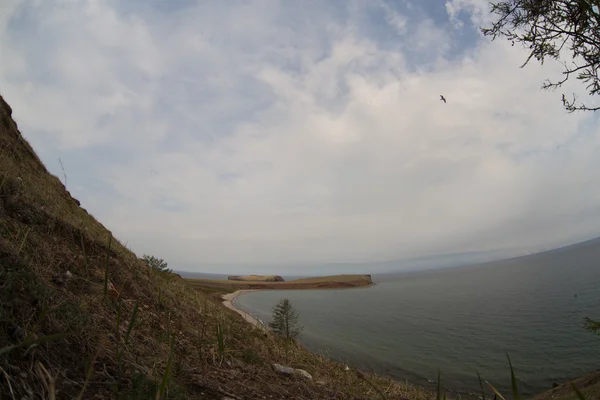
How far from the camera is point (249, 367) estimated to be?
211 inches

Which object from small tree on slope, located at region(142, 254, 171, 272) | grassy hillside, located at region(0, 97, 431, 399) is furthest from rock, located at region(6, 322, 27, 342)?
small tree on slope, located at region(142, 254, 171, 272)

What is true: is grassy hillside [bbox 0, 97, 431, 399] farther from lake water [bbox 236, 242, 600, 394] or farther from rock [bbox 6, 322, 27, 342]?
lake water [bbox 236, 242, 600, 394]

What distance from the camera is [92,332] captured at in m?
3.12

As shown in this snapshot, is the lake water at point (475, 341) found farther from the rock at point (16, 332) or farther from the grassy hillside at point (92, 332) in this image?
the rock at point (16, 332)

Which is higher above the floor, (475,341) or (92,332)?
(92,332)

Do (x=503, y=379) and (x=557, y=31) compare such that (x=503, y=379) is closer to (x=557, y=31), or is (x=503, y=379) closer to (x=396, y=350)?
(x=396, y=350)

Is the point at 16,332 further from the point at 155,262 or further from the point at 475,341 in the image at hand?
the point at 475,341

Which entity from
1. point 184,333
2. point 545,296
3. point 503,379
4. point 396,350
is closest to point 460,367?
point 503,379

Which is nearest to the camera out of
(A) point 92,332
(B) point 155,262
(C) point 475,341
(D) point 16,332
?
(D) point 16,332

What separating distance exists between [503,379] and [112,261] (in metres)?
26.8

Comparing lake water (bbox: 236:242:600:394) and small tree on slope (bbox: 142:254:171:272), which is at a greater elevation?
small tree on slope (bbox: 142:254:171:272)

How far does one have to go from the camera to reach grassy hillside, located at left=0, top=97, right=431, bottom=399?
220 centimetres

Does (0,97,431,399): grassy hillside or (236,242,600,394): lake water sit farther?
(236,242,600,394): lake water

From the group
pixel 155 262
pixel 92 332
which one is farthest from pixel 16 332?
pixel 155 262
